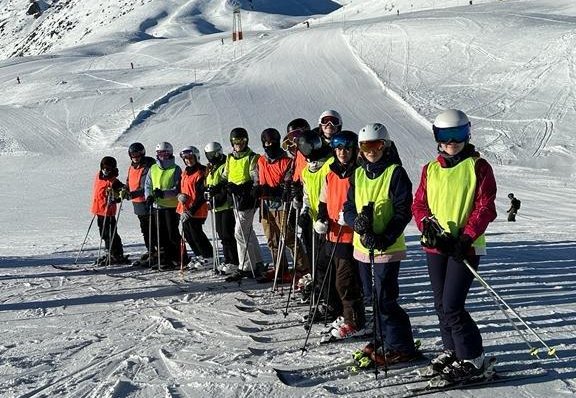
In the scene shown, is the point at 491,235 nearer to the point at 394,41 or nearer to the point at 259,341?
the point at 259,341

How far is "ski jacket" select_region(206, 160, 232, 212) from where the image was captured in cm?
926

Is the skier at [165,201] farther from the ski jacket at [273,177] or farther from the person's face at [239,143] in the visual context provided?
the ski jacket at [273,177]

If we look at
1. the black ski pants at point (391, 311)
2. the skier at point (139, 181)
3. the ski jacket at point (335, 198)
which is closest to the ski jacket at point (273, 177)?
the ski jacket at point (335, 198)

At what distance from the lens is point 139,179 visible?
10836 millimetres

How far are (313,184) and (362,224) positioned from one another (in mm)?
1908

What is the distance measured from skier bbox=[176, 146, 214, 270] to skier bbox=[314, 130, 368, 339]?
4.24m

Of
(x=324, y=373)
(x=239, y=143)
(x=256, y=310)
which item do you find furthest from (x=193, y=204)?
(x=324, y=373)

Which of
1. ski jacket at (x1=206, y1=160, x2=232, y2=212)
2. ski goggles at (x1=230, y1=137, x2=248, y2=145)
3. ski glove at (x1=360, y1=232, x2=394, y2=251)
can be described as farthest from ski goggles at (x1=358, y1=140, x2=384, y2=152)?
ski jacket at (x1=206, y1=160, x2=232, y2=212)

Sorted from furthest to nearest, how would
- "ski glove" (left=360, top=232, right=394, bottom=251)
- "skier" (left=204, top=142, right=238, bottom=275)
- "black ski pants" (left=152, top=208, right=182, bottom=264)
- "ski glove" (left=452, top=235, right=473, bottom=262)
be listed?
1. "black ski pants" (left=152, top=208, right=182, bottom=264)
2. "skier" (left=204, top=142, right=238, bottom=275)
3. "ski glove" (left=360, top=232, right=394, bottom=251)
4. "ski glove" (left=452, top=235, right=473, bottom=262)

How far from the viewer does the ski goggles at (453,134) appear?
4582 mm

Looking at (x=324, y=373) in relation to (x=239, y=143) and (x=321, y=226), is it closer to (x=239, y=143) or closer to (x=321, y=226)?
(x=321, y=226)

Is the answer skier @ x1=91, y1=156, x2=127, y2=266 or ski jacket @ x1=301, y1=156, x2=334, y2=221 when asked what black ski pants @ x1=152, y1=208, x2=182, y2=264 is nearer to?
skier @ x1=91, y1=156, x2=127, y2=266

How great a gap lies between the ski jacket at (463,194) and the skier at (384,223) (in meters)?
0.29

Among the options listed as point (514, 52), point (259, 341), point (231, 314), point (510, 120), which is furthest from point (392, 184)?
point (514, 52)
